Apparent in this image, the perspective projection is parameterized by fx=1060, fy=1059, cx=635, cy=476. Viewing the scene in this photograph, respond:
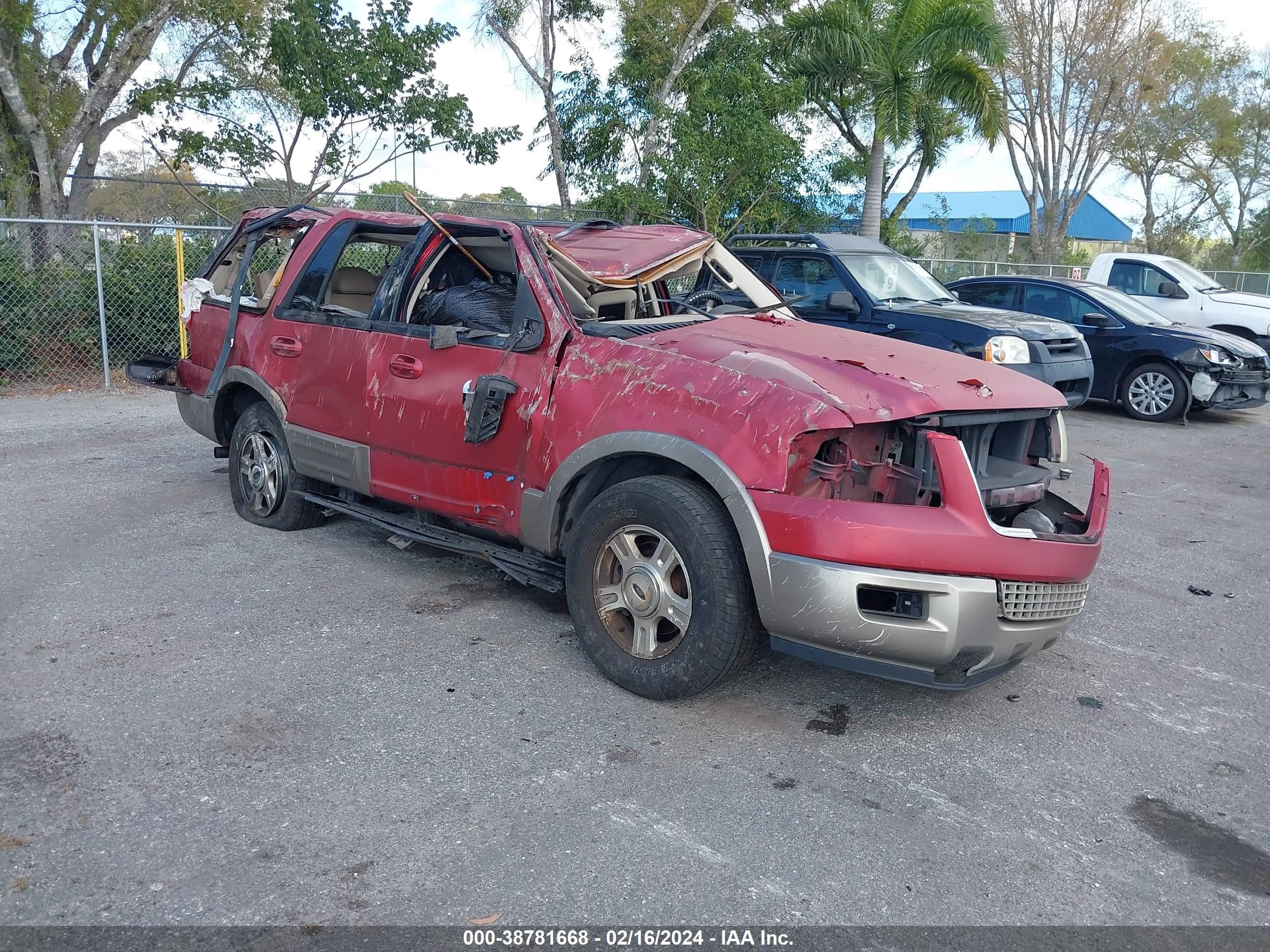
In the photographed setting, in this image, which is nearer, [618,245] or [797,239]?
[618,245]

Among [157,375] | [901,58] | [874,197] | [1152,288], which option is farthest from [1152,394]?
[157,375]

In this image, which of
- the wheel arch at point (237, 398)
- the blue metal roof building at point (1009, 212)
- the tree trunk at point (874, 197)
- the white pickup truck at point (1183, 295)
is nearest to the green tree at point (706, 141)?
the tree trunk at point (874, 197)

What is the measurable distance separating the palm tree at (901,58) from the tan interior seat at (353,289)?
14381mm

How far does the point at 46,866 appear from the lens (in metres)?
2.96

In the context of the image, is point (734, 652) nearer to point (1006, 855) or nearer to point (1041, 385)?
point (1006, 855)

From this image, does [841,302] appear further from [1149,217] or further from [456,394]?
[1149,217]

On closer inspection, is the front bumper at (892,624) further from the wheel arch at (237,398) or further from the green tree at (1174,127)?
the green tree at (1174,127)

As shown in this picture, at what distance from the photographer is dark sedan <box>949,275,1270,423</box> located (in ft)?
38.4

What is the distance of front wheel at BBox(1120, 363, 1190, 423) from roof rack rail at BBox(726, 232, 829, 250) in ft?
13.9

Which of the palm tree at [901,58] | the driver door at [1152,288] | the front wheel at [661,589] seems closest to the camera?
the front wheel at [661,589]

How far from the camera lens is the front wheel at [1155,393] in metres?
11.9

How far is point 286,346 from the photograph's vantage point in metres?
5.89

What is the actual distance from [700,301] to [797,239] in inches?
226

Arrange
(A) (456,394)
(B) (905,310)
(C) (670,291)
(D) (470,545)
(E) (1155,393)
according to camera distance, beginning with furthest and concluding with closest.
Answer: (E) (1155,393) < (B) (905,310) < (C) (670,291) < (D) (470,545) < (A) (456,394)
